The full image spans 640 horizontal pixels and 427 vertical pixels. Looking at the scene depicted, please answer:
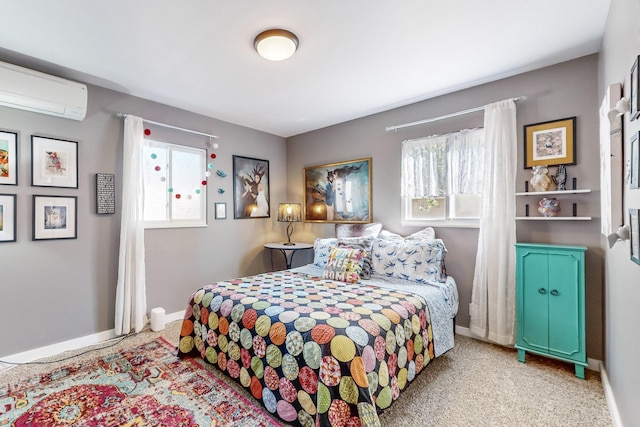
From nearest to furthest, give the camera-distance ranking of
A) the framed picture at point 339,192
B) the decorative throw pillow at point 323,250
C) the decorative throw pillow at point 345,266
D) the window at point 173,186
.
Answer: the decorative throw pillow at point 345,266
the decorative throw pillow at point 323,250
the window at point 173,186
the framed picture at point 339,192

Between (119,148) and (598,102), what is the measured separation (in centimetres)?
436

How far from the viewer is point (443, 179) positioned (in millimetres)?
3105

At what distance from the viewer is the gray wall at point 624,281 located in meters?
1.29

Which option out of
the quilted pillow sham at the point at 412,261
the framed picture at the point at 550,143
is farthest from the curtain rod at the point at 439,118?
the quilted pillow sham at the point at 412,261

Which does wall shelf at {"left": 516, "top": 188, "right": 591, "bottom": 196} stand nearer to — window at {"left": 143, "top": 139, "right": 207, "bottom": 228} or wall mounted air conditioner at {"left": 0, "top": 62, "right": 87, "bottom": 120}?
window at {"left": 143, "top": 139, "right": 207, "bottom": 228}

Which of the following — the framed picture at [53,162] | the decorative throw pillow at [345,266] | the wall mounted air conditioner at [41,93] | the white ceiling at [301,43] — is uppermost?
the white ceiling at [301,43]

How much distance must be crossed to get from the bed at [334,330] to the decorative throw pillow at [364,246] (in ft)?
0.05

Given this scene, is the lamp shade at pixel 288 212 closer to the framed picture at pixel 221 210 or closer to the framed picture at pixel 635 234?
the framed picture at pixel 221 210

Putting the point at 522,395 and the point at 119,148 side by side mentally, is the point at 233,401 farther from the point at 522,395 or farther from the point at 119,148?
the point at 119,148

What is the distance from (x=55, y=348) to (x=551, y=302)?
14.0 ft

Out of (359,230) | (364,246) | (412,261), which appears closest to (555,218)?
(412,261)

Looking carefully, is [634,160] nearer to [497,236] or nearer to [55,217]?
[497,236]

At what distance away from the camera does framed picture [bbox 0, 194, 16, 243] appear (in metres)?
2.38

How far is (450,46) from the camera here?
2219mm
